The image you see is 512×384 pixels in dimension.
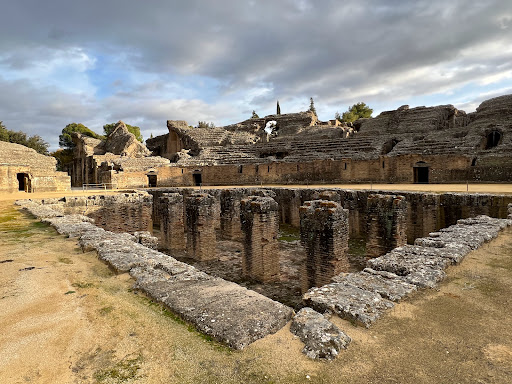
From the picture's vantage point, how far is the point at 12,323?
9.68ft

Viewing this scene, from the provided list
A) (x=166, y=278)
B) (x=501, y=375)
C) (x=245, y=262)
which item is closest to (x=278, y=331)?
(x=501, y=375)

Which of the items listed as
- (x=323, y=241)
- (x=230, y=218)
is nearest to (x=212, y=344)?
(x=323, y=241)

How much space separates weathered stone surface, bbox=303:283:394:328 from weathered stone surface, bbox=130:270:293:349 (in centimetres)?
45

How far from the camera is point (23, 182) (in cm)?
2350

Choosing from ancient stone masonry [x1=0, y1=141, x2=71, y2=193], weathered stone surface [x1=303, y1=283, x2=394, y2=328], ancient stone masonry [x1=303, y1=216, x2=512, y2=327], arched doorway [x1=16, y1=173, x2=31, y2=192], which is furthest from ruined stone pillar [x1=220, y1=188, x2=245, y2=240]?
arched doorway [x1=16, y1=173, x2=31, y2=192]

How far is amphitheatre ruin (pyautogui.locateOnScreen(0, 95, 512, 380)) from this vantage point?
10.7 feet

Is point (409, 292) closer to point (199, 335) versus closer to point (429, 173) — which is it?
point (199, 335)

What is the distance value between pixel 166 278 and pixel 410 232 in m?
9.75

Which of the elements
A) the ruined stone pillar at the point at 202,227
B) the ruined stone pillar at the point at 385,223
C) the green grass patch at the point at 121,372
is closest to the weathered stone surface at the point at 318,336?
the green grass patch at the point at 121,372

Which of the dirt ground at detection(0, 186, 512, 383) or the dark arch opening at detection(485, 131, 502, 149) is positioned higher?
the dark arch opening at detection(485, 131, 502, 149)

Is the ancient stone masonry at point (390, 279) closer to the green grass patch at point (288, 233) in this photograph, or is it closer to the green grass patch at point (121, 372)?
the green grass patch at point (121, 372)

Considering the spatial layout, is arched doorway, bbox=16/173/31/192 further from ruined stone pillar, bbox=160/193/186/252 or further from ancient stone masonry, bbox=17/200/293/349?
ancient stone masonry, bbox=17/200/293/349

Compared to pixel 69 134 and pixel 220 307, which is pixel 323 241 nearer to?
pixel 220 307

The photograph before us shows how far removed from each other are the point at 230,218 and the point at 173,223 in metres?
2.78
